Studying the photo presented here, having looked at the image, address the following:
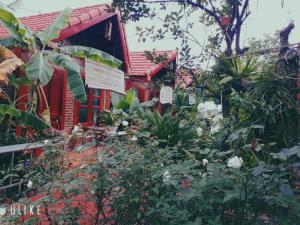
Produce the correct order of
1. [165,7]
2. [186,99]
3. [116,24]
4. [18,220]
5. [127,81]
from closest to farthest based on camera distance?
[18,220]
[165,7]
[186,99]
[116,24]
[127,81]

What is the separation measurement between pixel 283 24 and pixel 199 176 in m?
2.68

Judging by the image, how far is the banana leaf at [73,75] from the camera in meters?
5.18

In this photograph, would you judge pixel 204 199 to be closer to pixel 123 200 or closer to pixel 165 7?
pixel 123 200

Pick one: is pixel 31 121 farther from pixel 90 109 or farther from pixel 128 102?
pixel 90 109

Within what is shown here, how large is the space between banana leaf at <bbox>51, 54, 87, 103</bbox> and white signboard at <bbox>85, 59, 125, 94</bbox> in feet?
5.03

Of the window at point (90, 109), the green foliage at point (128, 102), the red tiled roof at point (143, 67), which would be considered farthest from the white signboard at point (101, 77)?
the red tiled roof at point (143, 67)

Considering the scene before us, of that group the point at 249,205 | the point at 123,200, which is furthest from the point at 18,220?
the point at 249,205

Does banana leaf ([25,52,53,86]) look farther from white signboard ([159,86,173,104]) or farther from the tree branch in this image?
the tree branch

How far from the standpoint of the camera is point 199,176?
7.01 ft

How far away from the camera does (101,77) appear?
3.55 m

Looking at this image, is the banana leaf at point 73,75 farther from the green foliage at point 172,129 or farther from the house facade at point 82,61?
the house facade at point 82,61

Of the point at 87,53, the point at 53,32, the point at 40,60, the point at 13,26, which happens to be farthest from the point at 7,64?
the point at 87,53

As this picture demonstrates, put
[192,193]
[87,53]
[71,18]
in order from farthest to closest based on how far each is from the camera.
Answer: [71,18] < [87,53] < [192,193]

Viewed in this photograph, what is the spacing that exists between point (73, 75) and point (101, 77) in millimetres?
1924
